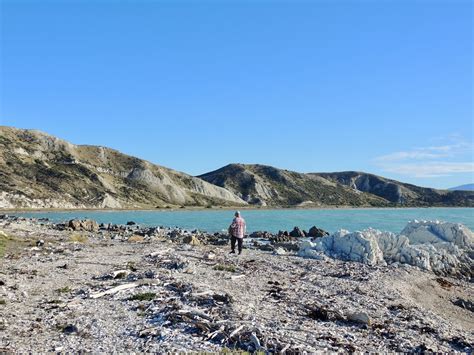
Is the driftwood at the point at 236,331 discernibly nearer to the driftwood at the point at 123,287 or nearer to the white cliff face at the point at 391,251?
the driftwood at the point at 123,287

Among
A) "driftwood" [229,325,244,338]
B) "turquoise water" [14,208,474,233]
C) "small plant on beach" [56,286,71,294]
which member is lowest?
"turquoise water" [14,208,474,233]

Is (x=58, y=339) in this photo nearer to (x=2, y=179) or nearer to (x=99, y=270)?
(x=99, y=270)

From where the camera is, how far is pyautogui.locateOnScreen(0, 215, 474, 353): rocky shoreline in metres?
9.57

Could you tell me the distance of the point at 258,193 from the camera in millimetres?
197750

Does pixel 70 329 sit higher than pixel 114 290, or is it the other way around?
pixel 114 290

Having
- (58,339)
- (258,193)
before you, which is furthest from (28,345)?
(258,193)

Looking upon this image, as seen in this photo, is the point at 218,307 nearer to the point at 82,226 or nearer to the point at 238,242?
the point at 238,242

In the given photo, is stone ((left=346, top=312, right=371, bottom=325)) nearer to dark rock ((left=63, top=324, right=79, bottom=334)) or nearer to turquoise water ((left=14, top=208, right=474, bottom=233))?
dark rock ((left=63, top=324, right=79, bottom=334))

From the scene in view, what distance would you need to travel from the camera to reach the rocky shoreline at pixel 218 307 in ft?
31.4

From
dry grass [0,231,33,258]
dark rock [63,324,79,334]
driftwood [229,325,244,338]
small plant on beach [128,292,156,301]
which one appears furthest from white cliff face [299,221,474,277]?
dark rock [63,324,79,334]

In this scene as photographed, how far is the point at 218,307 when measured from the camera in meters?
11.8

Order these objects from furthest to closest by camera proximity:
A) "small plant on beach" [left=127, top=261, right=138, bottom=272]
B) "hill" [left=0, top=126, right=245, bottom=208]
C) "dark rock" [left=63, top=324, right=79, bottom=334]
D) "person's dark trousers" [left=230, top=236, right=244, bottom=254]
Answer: "hill" [left=0, top=126, right=245, bottom=208]
"person's dark trousers" [left=230, top=236, right=244, bottom=254]
"small plant on beach" [left=127, top=261, right=138, bottom=272]
"dark rock" [left=63, top=324, right=79, bottom=334]

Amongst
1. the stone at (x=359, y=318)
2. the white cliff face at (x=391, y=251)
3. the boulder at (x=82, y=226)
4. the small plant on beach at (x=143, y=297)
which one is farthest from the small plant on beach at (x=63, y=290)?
the boulder at (x=82, y=226)

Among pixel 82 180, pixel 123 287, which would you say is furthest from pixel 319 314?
pixel 82 180
